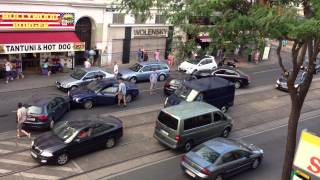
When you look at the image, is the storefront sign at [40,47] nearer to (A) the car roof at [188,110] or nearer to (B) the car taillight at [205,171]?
(A) the car roof at [188,110]

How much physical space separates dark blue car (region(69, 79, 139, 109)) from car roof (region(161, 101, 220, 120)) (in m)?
5.51

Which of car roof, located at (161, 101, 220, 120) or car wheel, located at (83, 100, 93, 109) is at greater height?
car roof, located at (161, 101, 220, 120)

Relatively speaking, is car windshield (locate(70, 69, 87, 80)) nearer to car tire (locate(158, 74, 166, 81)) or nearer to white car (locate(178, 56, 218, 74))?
car tire (locate(158, 74, 166, 81))

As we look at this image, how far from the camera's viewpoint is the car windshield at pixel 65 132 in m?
18.2

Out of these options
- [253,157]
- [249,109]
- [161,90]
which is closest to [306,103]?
[249,109]

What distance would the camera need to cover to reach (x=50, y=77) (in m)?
30.5

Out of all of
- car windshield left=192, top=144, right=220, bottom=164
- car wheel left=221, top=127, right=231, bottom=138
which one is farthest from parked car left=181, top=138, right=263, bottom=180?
car wheel left=221, top=127, right=231, bottom=138

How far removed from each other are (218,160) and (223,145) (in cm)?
103

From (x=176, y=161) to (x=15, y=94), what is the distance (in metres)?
11.4

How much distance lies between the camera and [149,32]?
3762 centimetres

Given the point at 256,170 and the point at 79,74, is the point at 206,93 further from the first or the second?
the point at 79,74

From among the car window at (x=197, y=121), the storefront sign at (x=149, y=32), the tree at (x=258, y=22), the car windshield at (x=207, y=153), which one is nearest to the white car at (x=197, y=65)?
the storefront sign at (x=149, y=32)

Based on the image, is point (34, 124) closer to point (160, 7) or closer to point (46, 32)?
point (160, 7)

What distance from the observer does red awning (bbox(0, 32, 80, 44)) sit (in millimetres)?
28406
